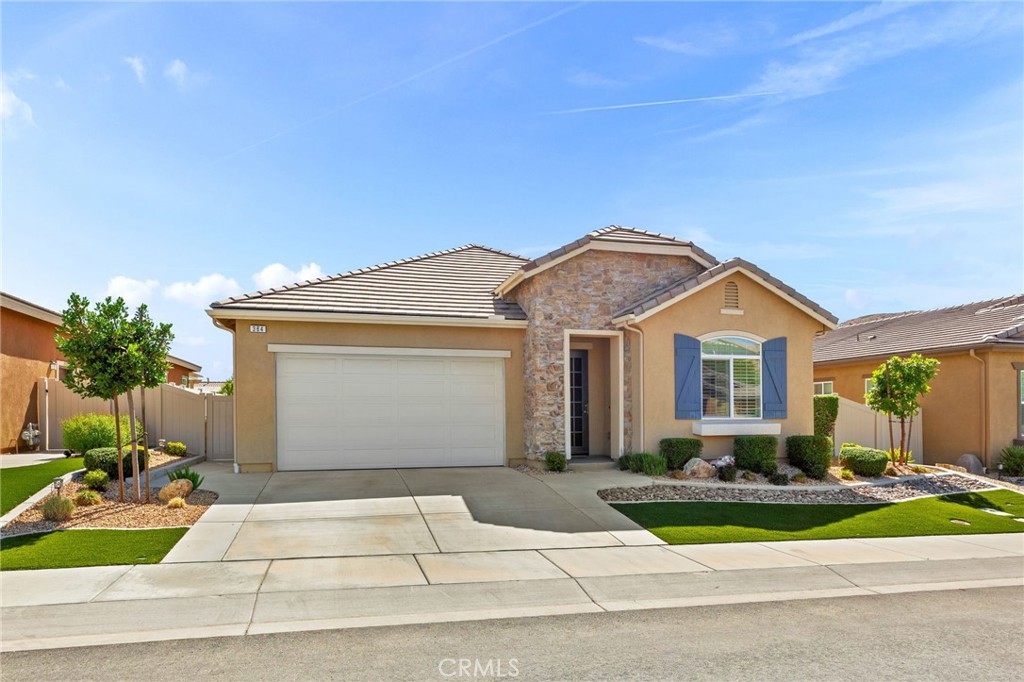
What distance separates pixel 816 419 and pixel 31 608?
52.3ft

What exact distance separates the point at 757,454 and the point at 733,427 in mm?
737

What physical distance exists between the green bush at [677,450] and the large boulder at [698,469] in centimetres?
16

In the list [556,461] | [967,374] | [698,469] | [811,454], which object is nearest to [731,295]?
[811,454]

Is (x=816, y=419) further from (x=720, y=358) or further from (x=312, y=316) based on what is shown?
(x=312, y=316)

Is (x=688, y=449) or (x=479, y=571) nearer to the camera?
(x=479, y=571)

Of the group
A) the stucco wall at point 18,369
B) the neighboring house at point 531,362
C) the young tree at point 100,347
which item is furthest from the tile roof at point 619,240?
the stucco wall at point 18,369

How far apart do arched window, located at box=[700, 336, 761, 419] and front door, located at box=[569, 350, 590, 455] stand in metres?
2.63

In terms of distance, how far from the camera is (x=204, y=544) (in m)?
8.44

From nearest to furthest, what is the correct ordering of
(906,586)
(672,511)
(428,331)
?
(906,586) < (672,511) < (428,331)

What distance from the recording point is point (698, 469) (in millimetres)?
13500

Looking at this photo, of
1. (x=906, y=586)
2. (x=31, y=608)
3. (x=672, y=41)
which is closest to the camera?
(x=31, y=608)

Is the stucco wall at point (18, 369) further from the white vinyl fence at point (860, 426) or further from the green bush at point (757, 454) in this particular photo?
the white vinyl fence at point (860, 426)

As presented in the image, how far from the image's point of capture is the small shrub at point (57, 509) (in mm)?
9312

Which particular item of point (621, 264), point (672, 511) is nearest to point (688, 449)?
point (672, 511)
